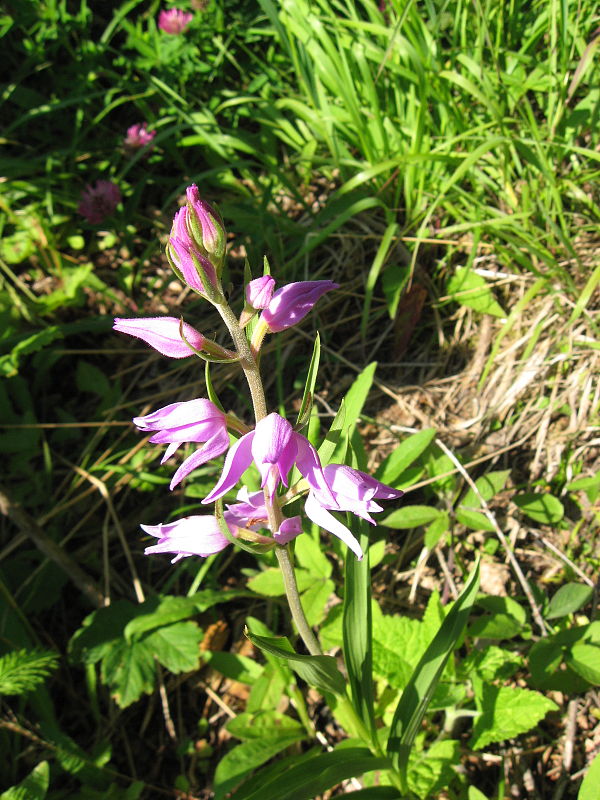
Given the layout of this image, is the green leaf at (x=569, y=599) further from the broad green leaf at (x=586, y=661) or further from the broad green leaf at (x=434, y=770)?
the broad green leaf at (x=434, y=770)

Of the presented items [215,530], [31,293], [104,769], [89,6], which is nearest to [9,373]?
[31,293]

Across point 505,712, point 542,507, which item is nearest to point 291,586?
point 505,712

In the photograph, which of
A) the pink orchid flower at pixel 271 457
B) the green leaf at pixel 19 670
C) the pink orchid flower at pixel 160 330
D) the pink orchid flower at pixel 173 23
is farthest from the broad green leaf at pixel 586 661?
the pink orchid flower at pixel 173 23

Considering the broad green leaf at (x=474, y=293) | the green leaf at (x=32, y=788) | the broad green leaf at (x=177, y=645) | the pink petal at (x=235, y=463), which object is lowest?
the broad green leaf at (x=177, y=645)

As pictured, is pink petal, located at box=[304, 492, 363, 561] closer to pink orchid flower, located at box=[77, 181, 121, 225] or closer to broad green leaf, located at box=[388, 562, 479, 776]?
broad green leaf, located at box=[388, 562, 479, 776]

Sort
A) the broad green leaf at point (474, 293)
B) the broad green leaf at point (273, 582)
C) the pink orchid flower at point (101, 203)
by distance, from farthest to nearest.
Answer: the pink orchid flower at point (101, 203) < the broad green leaf at point (474, 293) < the broad green leaf at point (273, 582)
